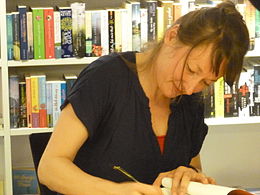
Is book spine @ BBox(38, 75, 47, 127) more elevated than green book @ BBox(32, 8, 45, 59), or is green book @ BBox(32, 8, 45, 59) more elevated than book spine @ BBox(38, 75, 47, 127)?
green book @ BBox(32, 8, 45, 59)

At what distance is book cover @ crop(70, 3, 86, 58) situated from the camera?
2.76 meters

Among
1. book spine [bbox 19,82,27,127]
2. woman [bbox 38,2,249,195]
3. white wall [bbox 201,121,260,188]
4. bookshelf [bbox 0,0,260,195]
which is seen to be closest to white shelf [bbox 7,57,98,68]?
bookshelf [bbox 0,0,260,195]

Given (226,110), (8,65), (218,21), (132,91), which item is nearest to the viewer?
(218,21)

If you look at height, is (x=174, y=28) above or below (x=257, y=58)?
above

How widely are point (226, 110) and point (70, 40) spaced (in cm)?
85

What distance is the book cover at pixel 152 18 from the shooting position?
9.30 feet

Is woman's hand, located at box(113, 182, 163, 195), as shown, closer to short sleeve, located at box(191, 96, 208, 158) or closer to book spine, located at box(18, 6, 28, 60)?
short sleeve, located at box(191, 96, 208, 158)

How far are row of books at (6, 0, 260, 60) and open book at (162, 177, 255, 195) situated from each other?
127cm

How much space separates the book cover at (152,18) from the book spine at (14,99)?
66 cm

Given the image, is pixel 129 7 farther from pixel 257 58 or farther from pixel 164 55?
pixel 164 55

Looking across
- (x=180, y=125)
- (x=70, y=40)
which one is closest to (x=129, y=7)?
(x=70, y=40)

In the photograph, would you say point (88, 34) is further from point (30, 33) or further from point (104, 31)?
point (30, 33)

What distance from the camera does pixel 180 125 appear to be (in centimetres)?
176

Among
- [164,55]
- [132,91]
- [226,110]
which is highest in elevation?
[164,55]
